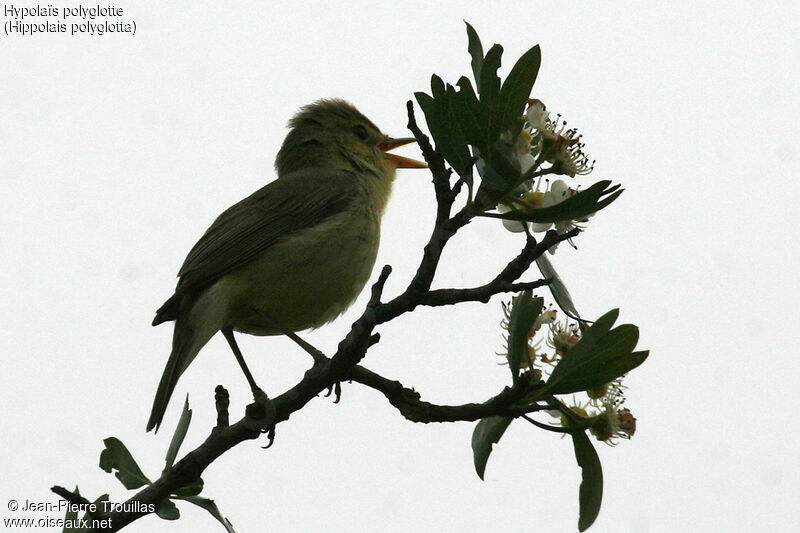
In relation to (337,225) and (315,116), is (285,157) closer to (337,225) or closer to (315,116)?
(315,116)

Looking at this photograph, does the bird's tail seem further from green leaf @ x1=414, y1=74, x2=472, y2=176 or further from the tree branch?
green leaf @ x1=414, y1=74, x2=472, y2=176

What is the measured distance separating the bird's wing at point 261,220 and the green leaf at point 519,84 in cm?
279

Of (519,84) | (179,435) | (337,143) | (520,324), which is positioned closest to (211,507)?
(179,435)

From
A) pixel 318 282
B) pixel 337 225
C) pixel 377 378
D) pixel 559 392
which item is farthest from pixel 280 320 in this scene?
pixel 559 392

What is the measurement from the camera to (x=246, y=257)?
203 inches

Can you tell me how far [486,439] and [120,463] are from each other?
153 centimetres

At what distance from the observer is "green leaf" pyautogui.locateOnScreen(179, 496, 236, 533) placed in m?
3.41

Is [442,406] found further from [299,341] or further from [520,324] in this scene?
[299,341]

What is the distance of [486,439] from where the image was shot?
3146 mm

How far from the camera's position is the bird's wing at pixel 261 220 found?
514cm

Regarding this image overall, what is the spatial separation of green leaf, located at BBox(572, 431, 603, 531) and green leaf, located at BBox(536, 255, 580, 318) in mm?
433

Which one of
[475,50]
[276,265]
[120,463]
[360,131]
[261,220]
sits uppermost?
[360,131]

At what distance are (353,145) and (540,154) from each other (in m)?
4.05

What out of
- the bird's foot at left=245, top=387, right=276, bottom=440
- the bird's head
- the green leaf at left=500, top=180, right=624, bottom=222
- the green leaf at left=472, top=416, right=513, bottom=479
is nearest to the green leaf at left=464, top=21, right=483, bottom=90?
the green leaf at left=500, top=180, right=624, bottom=222
